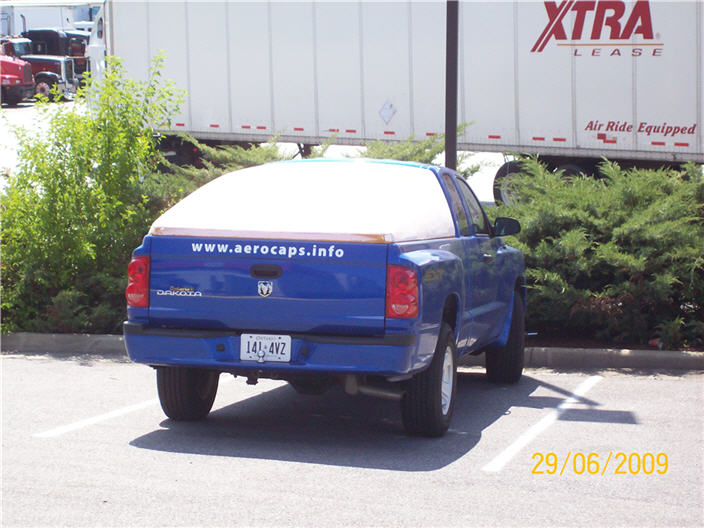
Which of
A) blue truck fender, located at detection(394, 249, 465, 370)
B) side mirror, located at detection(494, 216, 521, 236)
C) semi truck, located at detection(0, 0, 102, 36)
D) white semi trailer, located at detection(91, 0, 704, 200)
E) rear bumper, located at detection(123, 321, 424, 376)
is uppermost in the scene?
semi truck, located at detection(0, 0, 102, 36)

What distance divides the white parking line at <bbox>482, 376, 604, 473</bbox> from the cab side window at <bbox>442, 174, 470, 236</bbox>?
59.1 inches

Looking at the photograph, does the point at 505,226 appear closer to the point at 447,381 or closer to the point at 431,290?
the point at 447,381

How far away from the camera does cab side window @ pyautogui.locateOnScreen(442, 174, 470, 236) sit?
7664 millimetres

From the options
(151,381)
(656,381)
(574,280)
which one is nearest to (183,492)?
(151,381)

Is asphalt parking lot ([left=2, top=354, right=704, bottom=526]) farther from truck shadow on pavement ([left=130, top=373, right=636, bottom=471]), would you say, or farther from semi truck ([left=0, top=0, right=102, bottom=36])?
semi truck ([left=0, top=0, right=102, bottom=36])

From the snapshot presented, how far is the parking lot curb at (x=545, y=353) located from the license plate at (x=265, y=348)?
13.2ft

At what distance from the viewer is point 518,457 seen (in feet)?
20.5

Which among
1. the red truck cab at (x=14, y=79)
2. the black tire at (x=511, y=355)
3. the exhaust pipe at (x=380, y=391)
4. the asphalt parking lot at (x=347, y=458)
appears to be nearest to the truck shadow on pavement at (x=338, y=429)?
the asphalt parking lot at (x=347, y=458)

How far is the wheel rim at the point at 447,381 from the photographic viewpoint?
6879 mm

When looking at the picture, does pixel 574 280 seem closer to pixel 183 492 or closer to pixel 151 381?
pixel 151 381

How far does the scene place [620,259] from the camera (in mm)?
9711

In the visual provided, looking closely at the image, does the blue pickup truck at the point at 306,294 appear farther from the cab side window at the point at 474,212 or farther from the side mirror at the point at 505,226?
the side mirror at the point at 505,226

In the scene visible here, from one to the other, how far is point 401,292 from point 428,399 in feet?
2.73
